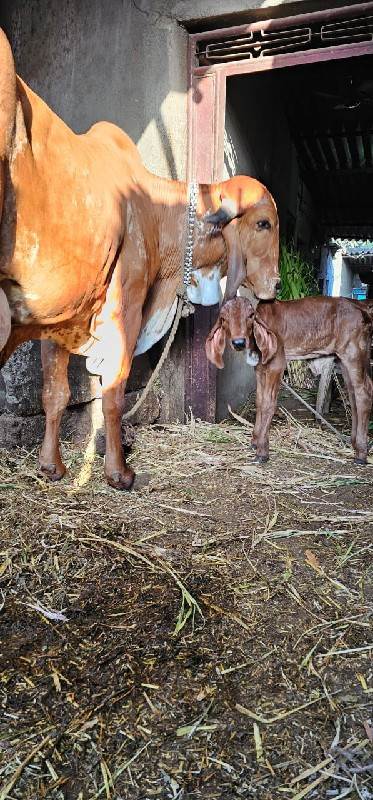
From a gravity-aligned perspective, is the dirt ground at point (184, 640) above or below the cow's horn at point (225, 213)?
below

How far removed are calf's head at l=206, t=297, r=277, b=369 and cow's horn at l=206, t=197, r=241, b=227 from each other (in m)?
0.47

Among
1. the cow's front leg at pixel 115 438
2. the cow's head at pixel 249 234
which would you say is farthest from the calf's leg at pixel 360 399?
the cow's front leg at pixel 115 438

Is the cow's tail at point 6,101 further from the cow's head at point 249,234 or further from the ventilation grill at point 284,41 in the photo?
the ventilation grill at point 284,41

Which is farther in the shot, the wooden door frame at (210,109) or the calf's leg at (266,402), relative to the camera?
the wooden door frame at (210,109)

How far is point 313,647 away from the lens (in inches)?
70.0

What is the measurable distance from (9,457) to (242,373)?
3050mm

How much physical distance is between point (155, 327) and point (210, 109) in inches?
78.6

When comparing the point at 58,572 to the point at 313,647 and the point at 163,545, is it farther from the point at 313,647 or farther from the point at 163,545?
the point at 313,647

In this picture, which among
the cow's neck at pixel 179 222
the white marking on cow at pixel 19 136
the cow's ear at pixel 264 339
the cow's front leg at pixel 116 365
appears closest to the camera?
the white marking on cow at pixel 19 136

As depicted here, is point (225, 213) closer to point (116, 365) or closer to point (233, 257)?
point (233, 257)

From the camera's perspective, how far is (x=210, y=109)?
14.2 ft

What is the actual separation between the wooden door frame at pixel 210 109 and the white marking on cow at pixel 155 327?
3.59 feet

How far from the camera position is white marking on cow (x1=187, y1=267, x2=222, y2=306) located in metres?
3.52

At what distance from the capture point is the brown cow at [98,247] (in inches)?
86.4
